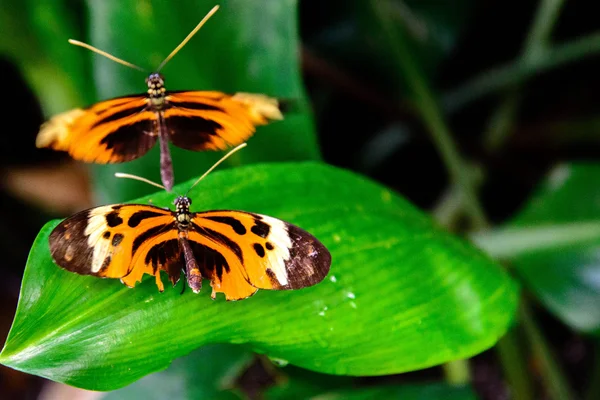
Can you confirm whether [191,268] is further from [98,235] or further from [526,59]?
[526,59]

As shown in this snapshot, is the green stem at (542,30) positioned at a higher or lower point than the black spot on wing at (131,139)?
higher

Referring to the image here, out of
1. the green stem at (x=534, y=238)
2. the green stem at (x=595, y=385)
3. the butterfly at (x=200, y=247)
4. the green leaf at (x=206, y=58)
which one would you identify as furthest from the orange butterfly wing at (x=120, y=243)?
the green stem at (x=595, y=385)

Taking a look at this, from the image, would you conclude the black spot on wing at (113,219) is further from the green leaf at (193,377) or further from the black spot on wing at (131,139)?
the green leaf at (193,377)

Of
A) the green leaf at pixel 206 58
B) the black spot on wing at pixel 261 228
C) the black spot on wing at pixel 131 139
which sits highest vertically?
the green leaf at pixel 206 58

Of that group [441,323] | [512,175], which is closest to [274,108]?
[441,323]

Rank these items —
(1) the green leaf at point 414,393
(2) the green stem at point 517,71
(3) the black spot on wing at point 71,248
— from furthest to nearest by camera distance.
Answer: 1. (2) the green stem at point 517,71
2. (1) the green leaf at point 414,393
3. (3) the black spot on wing at point 71,248

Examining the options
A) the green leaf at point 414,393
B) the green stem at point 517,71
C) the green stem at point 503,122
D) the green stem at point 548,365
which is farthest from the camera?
the green stem at point 503,122
